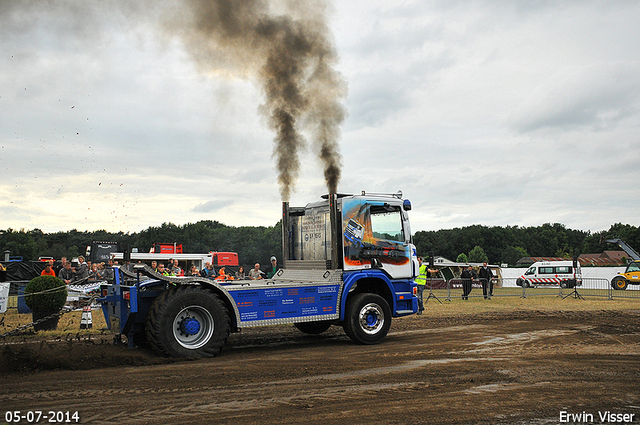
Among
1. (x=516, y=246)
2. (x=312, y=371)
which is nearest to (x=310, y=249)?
(x=312, y=371)

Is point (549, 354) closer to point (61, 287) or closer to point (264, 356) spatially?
point (264, 356)

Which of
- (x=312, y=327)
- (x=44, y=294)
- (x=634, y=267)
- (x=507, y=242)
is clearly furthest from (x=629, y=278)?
(x=507, y=242)

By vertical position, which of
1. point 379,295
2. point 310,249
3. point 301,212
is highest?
point 301,212

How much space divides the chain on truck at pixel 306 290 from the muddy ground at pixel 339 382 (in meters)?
0.46

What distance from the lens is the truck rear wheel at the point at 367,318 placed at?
9883 millimetres

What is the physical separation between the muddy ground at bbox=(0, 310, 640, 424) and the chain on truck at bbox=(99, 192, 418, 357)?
1.52 ft

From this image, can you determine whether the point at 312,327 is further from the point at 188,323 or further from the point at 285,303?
the point at 188,323

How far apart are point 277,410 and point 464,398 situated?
224 cm

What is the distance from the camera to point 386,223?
10.6 meters

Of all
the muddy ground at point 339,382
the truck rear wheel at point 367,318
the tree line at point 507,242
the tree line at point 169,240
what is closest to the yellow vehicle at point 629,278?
the muddy ground at point 339,382

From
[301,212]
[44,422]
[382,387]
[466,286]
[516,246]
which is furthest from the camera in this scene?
[516,246]

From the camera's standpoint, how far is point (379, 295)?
414 inches

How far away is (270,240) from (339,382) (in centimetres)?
8317

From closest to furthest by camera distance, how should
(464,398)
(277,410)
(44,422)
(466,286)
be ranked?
(44,422) < (277,410) < (464,398) < (466,286)
